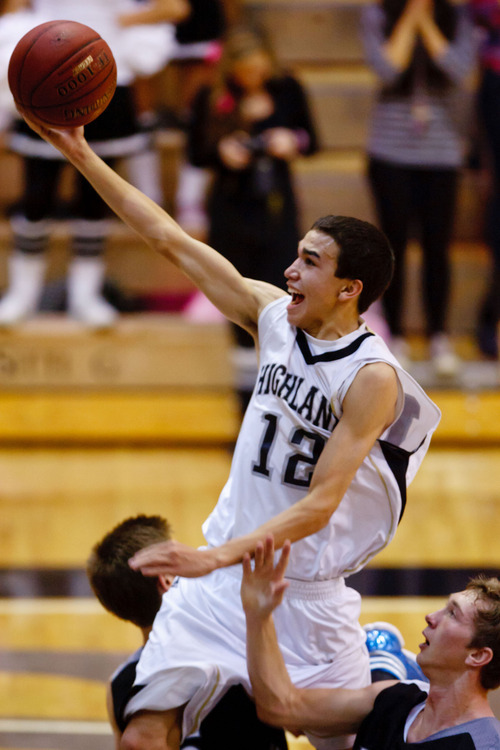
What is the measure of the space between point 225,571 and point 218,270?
35.8 inches

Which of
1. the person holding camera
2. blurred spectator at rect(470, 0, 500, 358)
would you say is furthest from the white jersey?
blurred spectator at rect(470, 0, 500, 358)

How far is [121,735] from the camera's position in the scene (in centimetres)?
301

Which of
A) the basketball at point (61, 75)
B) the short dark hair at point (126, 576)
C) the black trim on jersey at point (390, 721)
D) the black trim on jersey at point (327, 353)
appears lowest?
the black trim on jersey at point (390, 721)

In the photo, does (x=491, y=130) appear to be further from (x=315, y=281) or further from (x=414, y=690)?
(x=414, y=690)

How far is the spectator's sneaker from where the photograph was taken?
3230mm

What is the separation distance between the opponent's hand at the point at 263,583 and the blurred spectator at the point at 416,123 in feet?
13.1

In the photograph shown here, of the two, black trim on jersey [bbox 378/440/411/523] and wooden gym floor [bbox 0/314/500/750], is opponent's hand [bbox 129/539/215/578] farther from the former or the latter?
wooden gym floor [bbox 0/314/500/750]

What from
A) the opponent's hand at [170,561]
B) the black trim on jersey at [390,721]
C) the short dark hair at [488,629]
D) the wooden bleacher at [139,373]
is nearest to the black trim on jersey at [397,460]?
the short dark hair at [488,629]

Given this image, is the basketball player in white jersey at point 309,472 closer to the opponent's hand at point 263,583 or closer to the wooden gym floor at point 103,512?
the opponent's hand at point 263,583

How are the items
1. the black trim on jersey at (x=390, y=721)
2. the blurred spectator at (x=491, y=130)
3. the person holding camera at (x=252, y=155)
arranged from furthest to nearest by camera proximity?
the blurred spectator at (x=491, y=130), the person holding camera at (x=252, y=155), the black trim on jersey at (x=390, y=721)

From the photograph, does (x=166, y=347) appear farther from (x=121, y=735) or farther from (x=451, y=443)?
(x=121, y=735)

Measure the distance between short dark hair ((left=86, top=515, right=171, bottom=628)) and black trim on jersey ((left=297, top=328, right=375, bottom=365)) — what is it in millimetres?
762

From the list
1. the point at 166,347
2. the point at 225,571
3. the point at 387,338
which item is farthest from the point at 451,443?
the point at 225,571

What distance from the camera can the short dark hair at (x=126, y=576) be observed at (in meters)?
3.18
